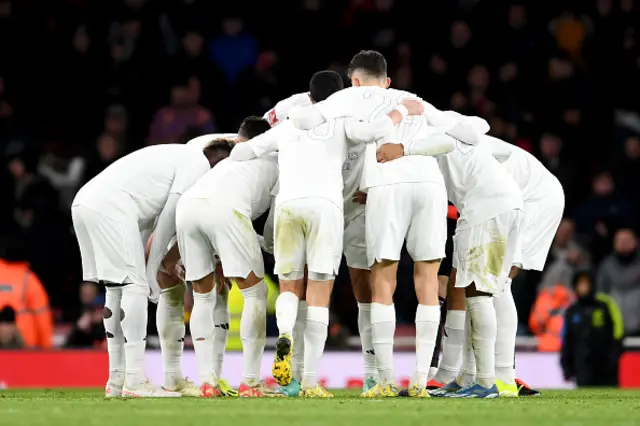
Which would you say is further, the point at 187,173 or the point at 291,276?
the point at 187,173

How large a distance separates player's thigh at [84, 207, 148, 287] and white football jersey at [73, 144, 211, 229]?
0.08 m

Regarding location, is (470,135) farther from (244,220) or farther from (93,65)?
(93,65)

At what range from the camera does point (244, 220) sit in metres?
11.0

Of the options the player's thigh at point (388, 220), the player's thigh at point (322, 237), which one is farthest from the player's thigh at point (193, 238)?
the player's thigh at point (388, 220)

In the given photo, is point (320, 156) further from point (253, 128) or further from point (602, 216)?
point (602, 216)

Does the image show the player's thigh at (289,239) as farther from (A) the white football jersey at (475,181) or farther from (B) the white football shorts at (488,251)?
(B) the white football shorts at (488,251)

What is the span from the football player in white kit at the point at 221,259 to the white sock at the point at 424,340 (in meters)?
1.26

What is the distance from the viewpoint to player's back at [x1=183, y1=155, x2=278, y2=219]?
11.0 m

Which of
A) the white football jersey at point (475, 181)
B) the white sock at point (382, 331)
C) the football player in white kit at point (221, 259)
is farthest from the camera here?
the football player in white kit at point (221, 259)

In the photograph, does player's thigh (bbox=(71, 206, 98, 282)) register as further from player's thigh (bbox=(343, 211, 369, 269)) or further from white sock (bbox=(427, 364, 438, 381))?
white sock (bbox=(427, 364, 438, 381))

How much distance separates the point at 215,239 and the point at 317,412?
9.00ft

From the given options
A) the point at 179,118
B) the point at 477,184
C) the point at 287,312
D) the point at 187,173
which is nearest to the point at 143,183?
the point at 187,173

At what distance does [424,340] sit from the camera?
10.3m

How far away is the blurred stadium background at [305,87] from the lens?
17.2 metres
